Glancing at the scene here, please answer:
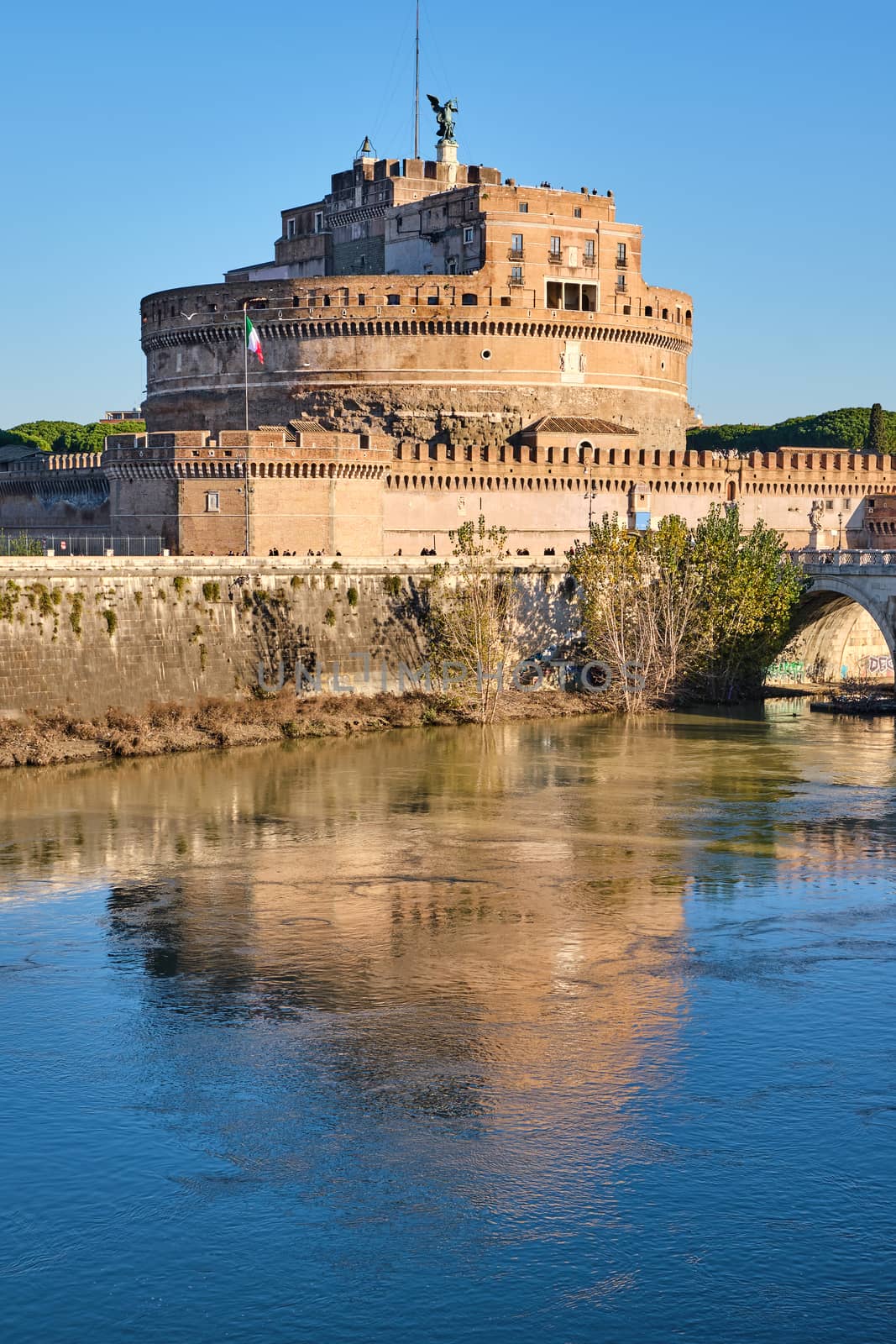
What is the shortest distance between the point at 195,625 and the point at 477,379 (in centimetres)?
2397

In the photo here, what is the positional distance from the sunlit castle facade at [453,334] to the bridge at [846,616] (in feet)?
40.7

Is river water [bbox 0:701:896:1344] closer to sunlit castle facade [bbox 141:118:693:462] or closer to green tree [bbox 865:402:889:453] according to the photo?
sunlit castle facade [bbox 141:118:693:462]

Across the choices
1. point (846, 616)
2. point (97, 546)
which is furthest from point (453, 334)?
point (846, 616)

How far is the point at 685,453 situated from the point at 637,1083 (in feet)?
156

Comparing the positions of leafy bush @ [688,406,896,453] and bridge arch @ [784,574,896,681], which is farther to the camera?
leafy bush @ [688,406,896,453]

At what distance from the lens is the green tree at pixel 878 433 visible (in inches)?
3260

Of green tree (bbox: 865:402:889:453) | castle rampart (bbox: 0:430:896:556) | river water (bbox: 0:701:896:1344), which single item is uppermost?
green tree (bbox: 865:402:889:453)

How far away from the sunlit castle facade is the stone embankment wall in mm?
14400

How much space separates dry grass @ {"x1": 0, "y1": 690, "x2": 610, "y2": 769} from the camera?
3972 cm

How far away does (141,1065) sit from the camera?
786 inches

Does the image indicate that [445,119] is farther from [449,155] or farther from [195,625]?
[195,625]

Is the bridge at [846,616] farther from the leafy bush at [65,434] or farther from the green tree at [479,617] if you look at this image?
the leafy bush at [65,434]

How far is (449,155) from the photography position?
240 ft

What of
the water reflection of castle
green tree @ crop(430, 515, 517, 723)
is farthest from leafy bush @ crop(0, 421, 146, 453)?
the water reflection of castle
